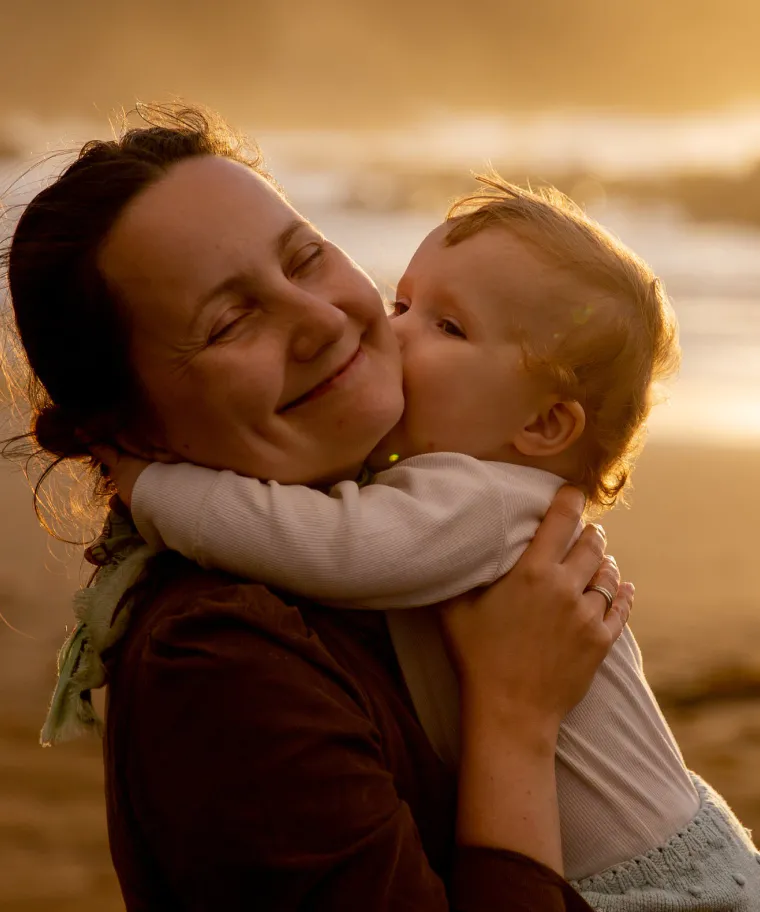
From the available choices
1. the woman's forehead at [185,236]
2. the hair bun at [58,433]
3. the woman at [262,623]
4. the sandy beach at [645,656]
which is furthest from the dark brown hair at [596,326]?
the sandy beach at [645,656]

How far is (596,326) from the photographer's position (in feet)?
A: 7.54

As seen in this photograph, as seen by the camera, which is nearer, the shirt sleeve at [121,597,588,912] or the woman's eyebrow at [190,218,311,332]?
the shirt sleeve at [121,597,588,912]

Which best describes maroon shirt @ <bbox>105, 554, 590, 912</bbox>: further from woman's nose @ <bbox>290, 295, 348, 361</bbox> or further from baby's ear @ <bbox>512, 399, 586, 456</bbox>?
baby's ear @ <bbox>512, 399, 586, 456</bbox>

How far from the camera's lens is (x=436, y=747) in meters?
1.97

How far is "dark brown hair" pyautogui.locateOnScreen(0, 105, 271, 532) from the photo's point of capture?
77.4 inches

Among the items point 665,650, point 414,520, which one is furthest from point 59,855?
point 414,520

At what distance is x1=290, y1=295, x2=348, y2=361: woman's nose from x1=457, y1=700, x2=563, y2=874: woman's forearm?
0.71 meters

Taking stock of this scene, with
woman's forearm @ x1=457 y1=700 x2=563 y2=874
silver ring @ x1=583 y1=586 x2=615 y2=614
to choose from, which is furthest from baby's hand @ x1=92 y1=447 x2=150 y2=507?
silver ring @ x1=583 y1=586 x2=615 y2=614

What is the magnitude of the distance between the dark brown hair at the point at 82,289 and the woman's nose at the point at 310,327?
0.32m

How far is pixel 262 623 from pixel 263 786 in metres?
0.25

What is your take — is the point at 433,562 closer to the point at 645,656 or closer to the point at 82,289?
the point at 82,289

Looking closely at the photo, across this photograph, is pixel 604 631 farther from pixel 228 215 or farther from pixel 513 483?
pixel 228 215

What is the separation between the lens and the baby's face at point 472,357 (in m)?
2.22

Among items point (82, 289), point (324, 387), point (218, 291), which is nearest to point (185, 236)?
point (218, 291)
